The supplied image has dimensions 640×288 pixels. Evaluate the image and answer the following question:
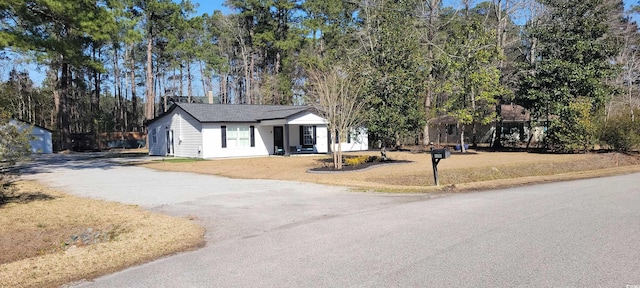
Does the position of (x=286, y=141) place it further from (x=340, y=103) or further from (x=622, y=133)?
(x=622, y=133)

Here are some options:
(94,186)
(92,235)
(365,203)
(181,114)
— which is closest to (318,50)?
(181,114)

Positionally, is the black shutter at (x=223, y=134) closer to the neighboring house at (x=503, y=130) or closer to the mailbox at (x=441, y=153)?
the mailbox at (x=441, y=153)

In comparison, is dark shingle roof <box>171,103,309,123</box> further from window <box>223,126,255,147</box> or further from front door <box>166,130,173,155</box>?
front door <box>166,130,173,155</box>

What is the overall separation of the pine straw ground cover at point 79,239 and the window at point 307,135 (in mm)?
19048

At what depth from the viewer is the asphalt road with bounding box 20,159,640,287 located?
441 cm

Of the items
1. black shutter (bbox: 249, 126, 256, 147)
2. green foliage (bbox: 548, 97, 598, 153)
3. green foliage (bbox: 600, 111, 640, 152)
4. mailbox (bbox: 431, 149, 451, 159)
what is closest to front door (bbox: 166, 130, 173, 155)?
black shutter (bbox: 249, 126, 256, 147)

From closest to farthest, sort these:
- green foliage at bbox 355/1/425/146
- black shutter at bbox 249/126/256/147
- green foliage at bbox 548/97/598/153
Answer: green foliage at bbox 355/1/425/146 → green foliage at bbox 548/97/598/153 → black shutter at bbox 249/126/256/147

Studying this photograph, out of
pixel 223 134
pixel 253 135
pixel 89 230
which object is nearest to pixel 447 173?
pixel 89 230

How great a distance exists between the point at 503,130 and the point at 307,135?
51.6ft

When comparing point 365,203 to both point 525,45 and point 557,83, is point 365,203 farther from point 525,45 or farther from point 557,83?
point 525,45

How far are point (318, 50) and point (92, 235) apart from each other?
37.3 meters

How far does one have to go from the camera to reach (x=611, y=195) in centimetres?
1004

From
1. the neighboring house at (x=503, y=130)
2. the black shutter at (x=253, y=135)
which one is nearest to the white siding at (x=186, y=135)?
the black shutter at (x=253, y=135)

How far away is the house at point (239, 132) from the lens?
25.4 m
